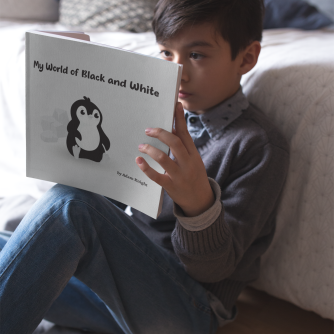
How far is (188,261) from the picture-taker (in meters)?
0.64

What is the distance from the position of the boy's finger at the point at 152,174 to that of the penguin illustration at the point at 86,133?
76 mm

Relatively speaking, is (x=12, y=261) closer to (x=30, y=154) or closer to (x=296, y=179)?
(x=30, y=154)

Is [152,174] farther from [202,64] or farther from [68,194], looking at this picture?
[202,64]

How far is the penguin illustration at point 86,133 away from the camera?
22.7 inches

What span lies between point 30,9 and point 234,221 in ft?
5.50

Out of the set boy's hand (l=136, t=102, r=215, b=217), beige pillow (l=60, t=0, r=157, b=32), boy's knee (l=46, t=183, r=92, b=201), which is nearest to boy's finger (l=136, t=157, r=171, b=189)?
boy's hand (l=136, t=102, r=215, b=217)

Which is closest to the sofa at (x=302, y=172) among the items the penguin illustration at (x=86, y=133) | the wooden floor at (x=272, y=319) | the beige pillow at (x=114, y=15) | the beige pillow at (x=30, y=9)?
the wooden floor at (x=272, y=319)

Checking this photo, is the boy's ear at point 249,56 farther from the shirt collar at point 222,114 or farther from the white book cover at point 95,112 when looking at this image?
the white book cover at point 95,112

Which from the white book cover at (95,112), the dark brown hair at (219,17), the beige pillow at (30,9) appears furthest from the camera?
the beige pillow at (30,9)

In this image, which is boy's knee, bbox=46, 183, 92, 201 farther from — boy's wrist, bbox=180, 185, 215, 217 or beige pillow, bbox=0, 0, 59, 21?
beige pillow, bbox=0, 0, 59, 21

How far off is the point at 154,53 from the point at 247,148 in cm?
48

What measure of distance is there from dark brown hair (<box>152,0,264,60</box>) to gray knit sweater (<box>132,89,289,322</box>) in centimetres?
12

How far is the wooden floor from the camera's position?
0.88m

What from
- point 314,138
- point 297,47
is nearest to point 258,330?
point 314,138
